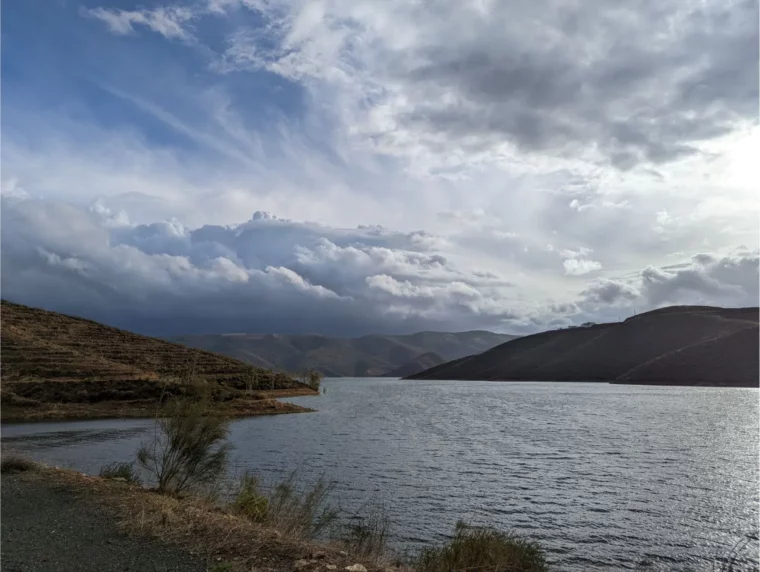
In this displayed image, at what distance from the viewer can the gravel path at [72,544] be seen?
32.3ft

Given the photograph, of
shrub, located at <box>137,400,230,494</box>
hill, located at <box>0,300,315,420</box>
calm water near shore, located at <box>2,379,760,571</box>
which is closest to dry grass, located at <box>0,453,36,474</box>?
shrub, located at <box>137,400,230,494</box>

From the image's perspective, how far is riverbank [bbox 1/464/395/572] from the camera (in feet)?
32.8

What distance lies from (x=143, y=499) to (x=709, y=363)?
190095 millimetres

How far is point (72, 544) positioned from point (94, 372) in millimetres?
69468

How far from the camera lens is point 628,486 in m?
26.8

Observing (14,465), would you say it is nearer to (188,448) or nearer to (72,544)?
(188,448)

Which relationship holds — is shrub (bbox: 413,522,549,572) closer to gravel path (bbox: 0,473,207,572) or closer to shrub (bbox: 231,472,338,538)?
shrub (bbox: 231,472,338,538)

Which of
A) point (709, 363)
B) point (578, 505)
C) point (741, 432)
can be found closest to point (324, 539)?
point (578, 505)

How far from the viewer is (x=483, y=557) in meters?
11.5

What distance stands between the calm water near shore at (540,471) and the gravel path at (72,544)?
947 cm

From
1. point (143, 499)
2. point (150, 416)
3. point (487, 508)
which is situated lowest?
point (150, 416)

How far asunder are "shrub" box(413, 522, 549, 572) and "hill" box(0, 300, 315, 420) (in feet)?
110

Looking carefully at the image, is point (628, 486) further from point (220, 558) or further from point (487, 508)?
point (220, 558)

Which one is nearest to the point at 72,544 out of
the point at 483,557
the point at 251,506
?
the point at 251,506
